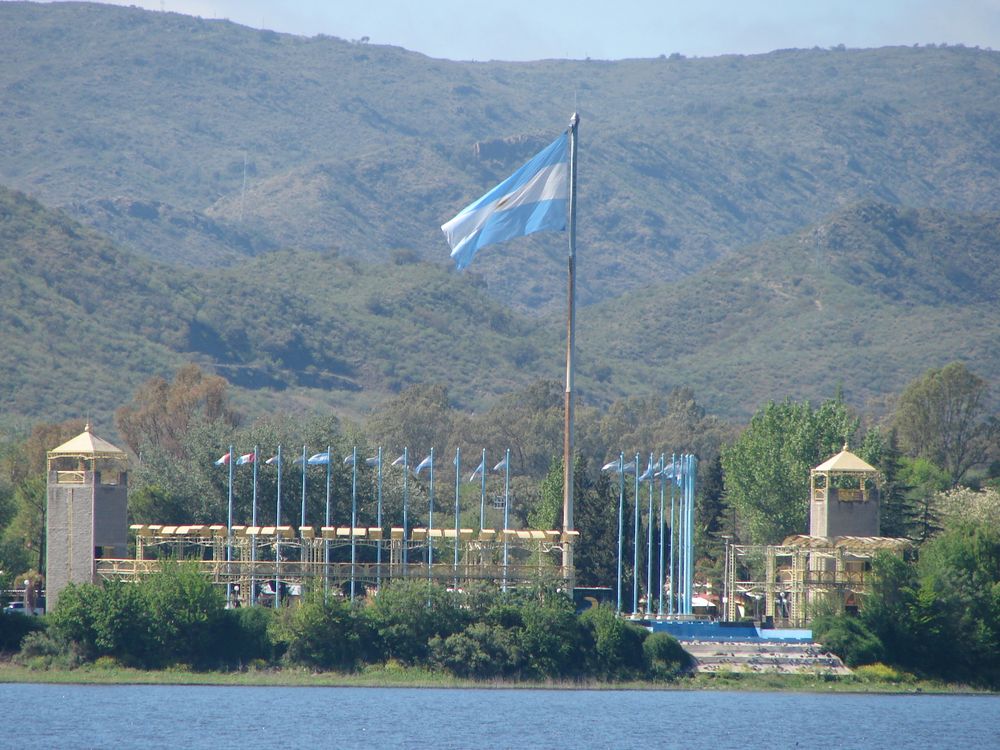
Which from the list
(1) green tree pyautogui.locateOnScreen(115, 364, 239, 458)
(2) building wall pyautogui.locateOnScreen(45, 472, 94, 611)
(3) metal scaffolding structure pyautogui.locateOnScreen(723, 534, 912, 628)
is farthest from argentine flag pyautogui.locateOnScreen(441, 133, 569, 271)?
(1) green tree pyautogui.locateOnScreen(115, 364, 239, 458)

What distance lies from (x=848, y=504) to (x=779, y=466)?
15.0m

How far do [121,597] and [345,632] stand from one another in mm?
7682

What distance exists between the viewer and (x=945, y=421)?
123 meters

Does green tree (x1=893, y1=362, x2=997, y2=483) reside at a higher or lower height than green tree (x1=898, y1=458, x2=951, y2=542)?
higher

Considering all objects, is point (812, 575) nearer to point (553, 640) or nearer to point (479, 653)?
point (553, 640)

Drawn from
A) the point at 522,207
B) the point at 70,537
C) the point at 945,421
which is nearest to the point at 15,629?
the point at 70,537

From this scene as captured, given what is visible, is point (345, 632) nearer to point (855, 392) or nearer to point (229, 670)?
point (229, 670)

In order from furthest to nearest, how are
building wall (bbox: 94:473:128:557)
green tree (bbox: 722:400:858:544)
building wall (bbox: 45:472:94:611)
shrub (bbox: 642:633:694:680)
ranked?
green tree (bbox: 722:400:858:544), building wall (bbox: 94:473:128:557), building wall (bbox: 45:472:94:611), shrub (bbox: 642:633:694:680)

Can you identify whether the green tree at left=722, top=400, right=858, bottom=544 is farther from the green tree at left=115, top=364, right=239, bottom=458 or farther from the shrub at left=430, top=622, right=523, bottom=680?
the green tree at left=115, top=364, right=239, bottom=458

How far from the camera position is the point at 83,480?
6575 centimetres

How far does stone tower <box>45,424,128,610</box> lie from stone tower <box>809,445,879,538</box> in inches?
1103

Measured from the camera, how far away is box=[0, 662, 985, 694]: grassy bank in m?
59.5

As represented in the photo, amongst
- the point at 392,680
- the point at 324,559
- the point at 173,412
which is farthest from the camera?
the point at 173,412

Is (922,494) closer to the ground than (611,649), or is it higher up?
higher up
